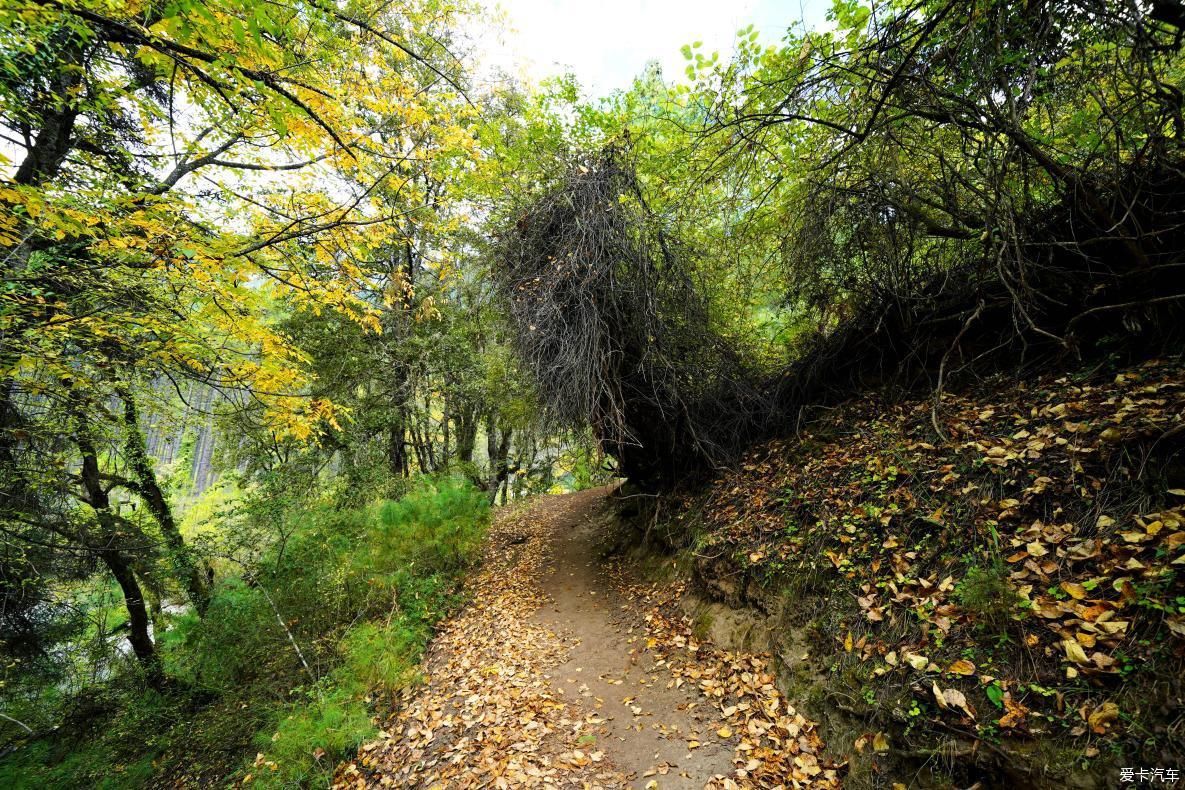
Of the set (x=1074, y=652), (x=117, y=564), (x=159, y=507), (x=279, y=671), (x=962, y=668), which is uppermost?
(x=159, y=507)

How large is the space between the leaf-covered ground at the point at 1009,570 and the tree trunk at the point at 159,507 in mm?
8794

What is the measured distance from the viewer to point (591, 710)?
4.18 metres

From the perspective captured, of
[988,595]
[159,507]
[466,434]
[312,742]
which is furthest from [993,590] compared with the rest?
[466,434]

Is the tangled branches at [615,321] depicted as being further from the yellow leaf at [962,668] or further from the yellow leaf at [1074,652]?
the yellow leaf at [1074,652]

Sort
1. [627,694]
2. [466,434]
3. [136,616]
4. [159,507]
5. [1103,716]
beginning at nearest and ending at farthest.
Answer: [1103,716], [627,694], [136,616], [159,507], [466,434]

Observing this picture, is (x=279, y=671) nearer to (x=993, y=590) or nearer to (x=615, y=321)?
(x=615, y=321)

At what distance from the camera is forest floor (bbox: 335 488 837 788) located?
325 centimetres

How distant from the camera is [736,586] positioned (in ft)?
15.2

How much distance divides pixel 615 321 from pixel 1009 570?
513 cm

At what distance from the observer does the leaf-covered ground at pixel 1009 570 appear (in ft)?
6.88

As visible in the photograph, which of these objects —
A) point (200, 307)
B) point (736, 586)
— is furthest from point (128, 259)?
point (736, 586)

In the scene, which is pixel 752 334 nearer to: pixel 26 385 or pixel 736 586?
pixel 736 586

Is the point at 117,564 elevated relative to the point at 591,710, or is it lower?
elevated

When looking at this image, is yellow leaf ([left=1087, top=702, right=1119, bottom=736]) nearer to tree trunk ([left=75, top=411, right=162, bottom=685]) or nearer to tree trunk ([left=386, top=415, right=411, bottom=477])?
tree trunk ([left=75, top=411, right=162, bottom=685])
